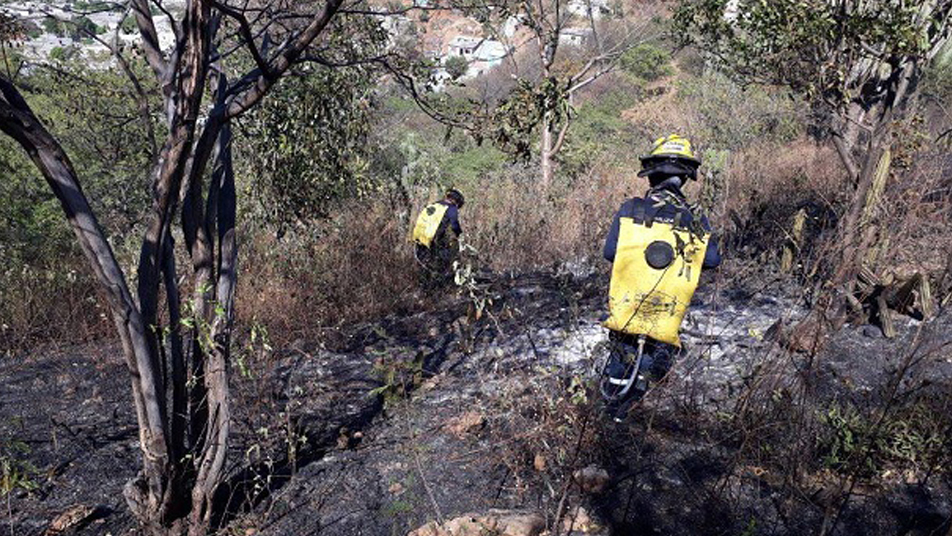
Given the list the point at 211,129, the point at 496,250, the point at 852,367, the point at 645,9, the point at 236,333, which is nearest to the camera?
the point at 211,129

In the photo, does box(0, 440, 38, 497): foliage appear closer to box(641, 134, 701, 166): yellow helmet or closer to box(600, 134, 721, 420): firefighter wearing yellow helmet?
box(600, 134, 721, 420): firefighter wearing yellow helmet

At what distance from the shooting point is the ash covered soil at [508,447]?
2793 mm

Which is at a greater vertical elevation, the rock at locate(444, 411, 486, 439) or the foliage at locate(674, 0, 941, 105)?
the foliage at locate(674, 0, 941, 105)

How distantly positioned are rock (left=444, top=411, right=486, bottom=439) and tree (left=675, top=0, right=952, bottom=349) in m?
1.97

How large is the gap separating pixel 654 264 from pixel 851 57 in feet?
9.25

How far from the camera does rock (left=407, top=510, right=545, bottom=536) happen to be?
8.28 feet

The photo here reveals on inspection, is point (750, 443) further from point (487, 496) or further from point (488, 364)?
point (488, 364)

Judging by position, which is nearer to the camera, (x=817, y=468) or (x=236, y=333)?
(x=817, y=468)

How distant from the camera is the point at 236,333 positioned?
5211 millimetres

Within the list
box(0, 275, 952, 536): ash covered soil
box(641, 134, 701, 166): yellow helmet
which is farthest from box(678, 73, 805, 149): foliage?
box(641, 134, 701, 166): yellow helmet

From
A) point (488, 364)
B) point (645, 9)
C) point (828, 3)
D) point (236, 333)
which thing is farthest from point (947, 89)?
point (236, 333)

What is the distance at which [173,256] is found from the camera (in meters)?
2.64

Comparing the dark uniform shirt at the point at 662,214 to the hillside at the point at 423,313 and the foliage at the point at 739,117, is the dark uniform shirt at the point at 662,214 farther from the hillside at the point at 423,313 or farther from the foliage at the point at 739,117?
the foliage at the point at 739,117

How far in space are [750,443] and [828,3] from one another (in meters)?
3.31
